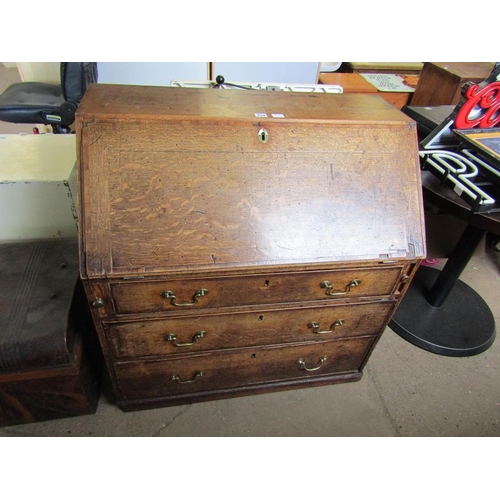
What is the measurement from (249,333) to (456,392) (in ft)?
3.61

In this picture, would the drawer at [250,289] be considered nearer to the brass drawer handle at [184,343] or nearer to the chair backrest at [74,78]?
the brass drawer handle at [184,343]

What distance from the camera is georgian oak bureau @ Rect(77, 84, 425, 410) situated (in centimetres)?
97

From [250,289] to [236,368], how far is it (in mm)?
441

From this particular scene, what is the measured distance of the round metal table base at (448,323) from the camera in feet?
5.85

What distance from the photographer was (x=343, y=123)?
110cm

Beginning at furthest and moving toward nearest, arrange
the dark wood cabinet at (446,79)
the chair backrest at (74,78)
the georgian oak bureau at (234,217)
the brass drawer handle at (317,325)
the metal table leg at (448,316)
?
the dark wood cabinet at (446,79) < the chair backrest at (74,78) < the metal table leg at (448,316) < the brass drawer handle at (317,325) < the georgian oak bureau at (234,217)

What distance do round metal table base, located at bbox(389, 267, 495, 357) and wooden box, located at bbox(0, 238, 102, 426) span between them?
1525 millimetres

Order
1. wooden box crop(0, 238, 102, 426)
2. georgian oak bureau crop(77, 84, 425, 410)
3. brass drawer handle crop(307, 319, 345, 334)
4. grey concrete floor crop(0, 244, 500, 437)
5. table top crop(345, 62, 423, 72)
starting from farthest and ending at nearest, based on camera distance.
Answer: table top crop(345, 62, 423, 72) < grey concrete floor crop(0, 244, 500, 437) < brass drawer handle crop(307, 319, 345, 334) < wooden box crop(0, 238, 102, 426) < georgian oak bureau crop(77, 84, 425, 410)

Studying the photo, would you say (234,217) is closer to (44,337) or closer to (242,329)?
(242,329)

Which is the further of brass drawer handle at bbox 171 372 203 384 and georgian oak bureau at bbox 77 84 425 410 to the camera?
brass drawer handle at bbox 171 372 203 384

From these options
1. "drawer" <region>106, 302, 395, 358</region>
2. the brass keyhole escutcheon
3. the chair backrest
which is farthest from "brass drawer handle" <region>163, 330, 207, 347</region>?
the chair backrest

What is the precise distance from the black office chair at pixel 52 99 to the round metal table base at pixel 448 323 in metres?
2.18

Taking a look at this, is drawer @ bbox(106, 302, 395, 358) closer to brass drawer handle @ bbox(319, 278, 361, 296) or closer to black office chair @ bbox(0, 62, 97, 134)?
brass drawer handle @ bbox(319, 278, 361, 296)

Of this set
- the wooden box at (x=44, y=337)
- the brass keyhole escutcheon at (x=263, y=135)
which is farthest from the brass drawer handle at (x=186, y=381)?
the brass keyhole escutcheon at (x=263, y=135)
